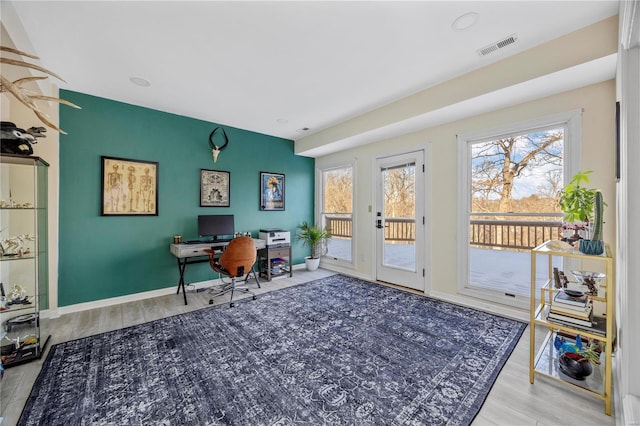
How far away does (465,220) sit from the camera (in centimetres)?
336

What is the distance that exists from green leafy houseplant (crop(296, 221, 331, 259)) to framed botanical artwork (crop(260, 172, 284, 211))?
670 millimetres

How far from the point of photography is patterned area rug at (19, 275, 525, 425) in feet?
5.22

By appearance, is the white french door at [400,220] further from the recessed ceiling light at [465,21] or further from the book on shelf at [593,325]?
the book on shelf at [593,325]

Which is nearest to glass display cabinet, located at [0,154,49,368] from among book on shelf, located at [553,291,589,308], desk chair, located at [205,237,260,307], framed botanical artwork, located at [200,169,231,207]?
desk chair, located at [205,237,260,307]

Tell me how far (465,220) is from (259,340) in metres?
2.83

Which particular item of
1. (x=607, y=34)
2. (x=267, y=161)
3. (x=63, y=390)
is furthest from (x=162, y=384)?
(x=607, y=34)

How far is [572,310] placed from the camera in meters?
1.74

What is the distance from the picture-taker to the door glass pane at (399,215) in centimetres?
399

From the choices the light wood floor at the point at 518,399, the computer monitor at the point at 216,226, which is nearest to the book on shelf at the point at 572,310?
the light wood floor at the point at 518,399

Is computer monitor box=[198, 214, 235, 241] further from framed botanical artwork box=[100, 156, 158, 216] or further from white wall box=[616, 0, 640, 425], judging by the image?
white wall box=[616, 0, 640, 425]

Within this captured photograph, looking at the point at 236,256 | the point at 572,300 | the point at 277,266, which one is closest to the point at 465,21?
the point at 572,300

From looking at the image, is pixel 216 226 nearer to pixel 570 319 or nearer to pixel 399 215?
pixel 399 215

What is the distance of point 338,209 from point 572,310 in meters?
3.79

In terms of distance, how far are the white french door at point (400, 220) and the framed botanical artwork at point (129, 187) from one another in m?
3.44
